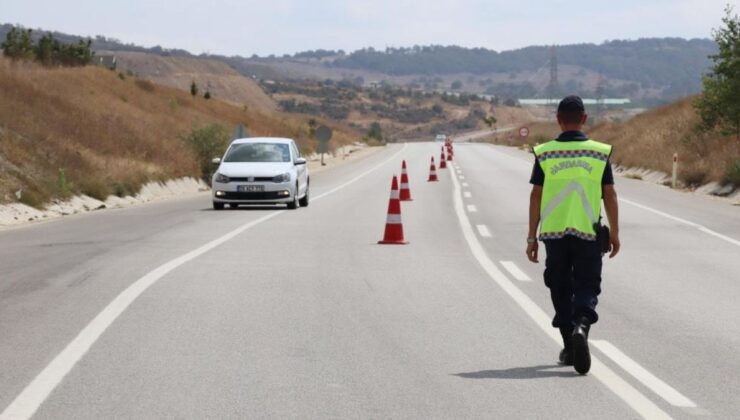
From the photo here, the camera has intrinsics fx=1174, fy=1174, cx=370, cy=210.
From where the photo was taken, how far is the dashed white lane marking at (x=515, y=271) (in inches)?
502

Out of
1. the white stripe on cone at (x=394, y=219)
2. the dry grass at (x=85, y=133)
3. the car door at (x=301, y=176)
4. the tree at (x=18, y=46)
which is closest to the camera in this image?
the white stripe on cone at (x=394, y=219)

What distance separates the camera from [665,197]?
99.3ft

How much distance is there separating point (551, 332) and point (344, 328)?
1621mm

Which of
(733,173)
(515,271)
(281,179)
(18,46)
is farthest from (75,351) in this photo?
(18,46)

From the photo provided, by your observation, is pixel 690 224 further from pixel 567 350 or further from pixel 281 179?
pixel 567 350

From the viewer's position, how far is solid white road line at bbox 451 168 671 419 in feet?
21.4

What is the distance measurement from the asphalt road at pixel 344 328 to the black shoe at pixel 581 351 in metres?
0.10

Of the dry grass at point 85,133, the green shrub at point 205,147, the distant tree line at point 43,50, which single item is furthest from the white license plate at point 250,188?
the distant tree line at point 43,50

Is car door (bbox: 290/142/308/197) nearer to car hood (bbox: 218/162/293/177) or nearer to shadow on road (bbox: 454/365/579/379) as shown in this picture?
car hood (bbox: 218/162/293/177)

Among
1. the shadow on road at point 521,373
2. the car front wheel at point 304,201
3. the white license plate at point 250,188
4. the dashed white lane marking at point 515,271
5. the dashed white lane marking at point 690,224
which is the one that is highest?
the shadow on road at point 521,373

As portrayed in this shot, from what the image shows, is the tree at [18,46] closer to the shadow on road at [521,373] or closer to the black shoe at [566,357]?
the black shoe at [566,357]

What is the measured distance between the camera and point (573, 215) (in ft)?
25.3

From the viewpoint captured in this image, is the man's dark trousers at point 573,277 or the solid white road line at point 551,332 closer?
the solid white road line at point 551,332

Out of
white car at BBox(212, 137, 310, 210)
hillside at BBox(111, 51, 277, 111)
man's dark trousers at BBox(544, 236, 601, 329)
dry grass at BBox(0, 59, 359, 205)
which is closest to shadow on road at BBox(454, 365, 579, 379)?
man's dark trousers at BBox(544, 236, 601, 329)
